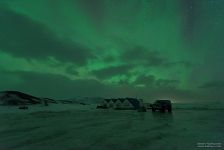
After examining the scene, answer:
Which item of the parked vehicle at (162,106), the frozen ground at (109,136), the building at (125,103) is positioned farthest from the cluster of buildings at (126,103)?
the frozen ground at (109,136)

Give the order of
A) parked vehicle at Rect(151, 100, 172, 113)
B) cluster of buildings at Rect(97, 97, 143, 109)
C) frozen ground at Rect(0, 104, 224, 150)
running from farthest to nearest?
cluster of buildings at Rect(97, 97, 143, 109) < parked vehicle at Rect(151, 100, 172, 113) < frozen ground at Rect(0, 104, 224, 150)

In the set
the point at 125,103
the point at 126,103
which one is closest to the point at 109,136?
the point at 126,103

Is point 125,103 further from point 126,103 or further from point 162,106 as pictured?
point 162,106

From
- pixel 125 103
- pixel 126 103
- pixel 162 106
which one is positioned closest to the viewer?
pixel 162 106

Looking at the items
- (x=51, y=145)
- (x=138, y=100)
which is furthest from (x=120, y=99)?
(x=51, y=145)

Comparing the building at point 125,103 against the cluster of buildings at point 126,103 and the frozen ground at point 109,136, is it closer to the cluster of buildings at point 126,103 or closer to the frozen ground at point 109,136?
the cluster of buildings at point 126,103

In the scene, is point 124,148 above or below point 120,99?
below

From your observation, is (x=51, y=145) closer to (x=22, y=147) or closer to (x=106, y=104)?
(x=22, y=147)

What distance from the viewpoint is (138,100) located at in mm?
97062

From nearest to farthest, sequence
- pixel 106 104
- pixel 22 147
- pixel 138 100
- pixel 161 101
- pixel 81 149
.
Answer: pixel 81 149 → pixel 22 147 → pixel 161 101 → pixel 138 100 → pixel 106 104

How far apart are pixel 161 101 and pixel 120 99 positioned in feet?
114

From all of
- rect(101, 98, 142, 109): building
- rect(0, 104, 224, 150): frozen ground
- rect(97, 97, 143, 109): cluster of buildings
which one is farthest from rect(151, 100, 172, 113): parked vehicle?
rect(0, 104, 224, 150): frozen ground

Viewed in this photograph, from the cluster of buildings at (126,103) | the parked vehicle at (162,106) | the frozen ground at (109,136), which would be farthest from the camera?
the cluster of buildings at (126,103)

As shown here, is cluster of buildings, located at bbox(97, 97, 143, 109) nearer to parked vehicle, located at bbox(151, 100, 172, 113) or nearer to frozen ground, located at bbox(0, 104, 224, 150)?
parked vehicle, located at bbox(151, 100, 172, 113)
